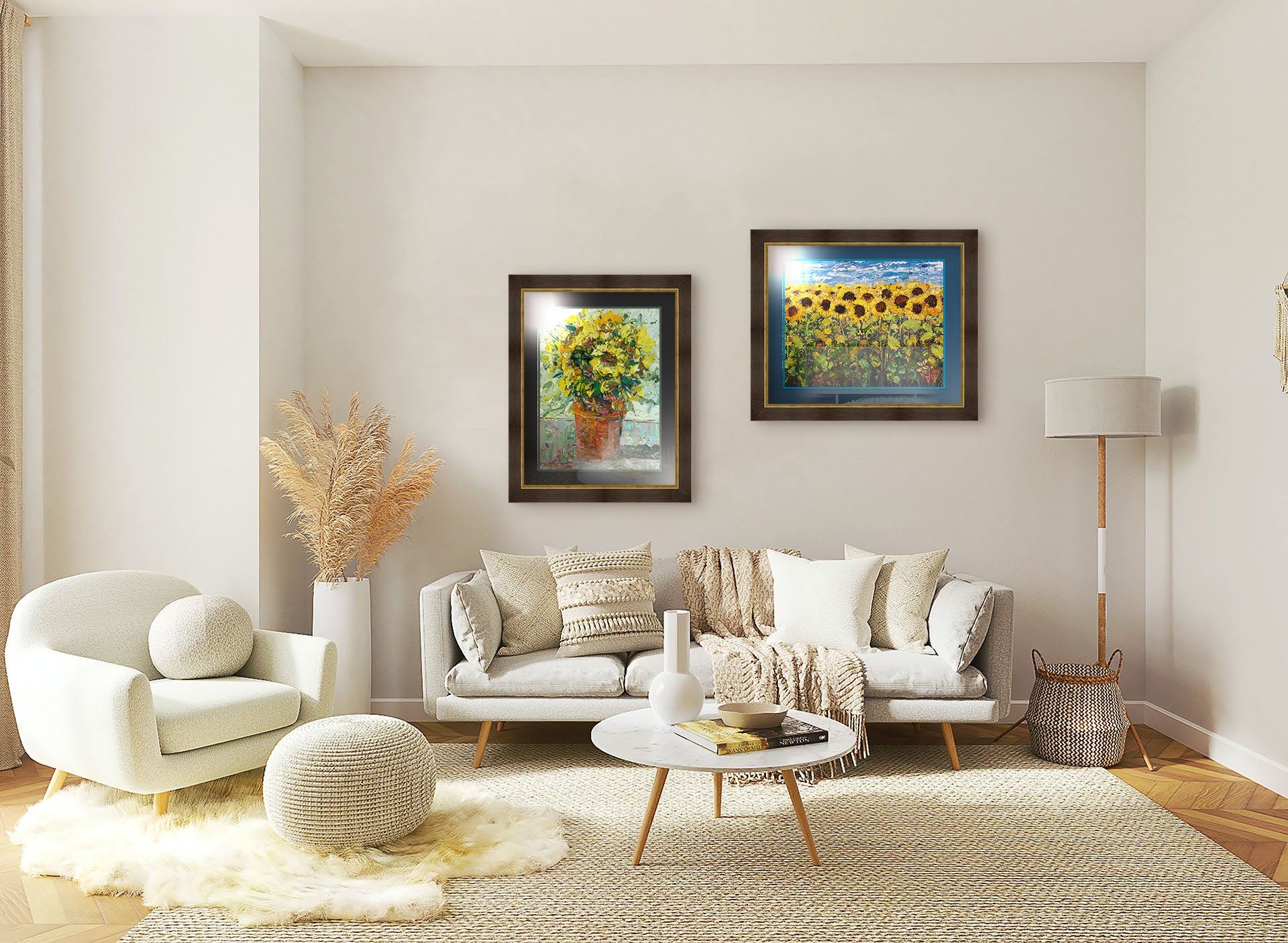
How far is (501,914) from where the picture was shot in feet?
7.82

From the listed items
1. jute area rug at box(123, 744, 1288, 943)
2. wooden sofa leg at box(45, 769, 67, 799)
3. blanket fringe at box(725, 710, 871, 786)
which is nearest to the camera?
jute area rug at box(123, 744, 1288, 943)

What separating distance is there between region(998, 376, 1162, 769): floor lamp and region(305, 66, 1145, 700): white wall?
46 cm

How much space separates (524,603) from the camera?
3.80m

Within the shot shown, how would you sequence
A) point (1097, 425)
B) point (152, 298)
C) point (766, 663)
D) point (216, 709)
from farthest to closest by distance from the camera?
1. point (152, 298)
2. point (1097, 425)
3. point (766, 663)
4. point (216, 709)

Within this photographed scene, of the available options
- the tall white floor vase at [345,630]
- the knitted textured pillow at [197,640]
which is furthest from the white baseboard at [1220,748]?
the knitted textured pillow at [197,640]

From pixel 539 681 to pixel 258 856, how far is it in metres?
1.20

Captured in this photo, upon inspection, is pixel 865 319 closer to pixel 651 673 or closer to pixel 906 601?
pixel 906 601

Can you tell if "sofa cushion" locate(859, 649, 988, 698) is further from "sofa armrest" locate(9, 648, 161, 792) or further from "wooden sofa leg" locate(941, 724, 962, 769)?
"sofa armrest" locate(9, 648, 161, 792)

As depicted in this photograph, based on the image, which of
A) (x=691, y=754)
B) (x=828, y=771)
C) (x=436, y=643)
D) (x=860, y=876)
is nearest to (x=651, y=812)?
(x=691, y=754)

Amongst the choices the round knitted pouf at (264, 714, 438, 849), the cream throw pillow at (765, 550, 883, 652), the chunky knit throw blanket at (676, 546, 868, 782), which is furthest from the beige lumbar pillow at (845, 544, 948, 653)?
the round knitted pouf at (264, 714, 438, 849)

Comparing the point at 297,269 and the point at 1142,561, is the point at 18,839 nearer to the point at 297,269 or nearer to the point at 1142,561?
the point at 297,269

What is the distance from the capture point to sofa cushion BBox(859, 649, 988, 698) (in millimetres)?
3502

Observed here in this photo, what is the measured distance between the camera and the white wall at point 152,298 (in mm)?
3979

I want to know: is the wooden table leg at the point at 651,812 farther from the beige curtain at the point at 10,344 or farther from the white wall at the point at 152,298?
the beige curtain at the point at 10,344
